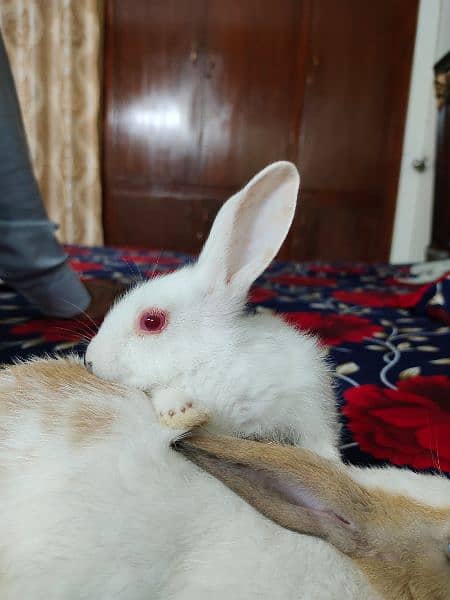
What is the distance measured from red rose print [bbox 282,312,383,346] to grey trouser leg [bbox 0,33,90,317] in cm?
50

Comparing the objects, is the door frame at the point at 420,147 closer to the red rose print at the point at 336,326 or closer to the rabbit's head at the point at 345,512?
the red rose print at the point at 336,326

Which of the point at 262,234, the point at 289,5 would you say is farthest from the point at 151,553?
the point at 289,5

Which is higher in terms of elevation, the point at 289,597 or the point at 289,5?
the point at 289,5

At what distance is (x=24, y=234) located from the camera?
1.15m

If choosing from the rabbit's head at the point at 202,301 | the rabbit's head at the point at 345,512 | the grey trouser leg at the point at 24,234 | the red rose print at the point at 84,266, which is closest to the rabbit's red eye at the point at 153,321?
the rabbit's head at the point at 202,301

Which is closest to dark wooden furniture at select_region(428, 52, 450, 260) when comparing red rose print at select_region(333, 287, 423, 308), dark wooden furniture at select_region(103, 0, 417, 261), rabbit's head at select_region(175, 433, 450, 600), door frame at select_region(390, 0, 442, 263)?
door frame at select_region(390, 0, 442, 263)

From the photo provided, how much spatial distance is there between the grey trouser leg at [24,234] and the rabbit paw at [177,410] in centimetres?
64

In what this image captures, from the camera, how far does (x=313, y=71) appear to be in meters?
3.53

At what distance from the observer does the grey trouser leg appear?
1.07 m

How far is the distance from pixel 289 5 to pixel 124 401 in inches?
142

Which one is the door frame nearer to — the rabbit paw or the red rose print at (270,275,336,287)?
the red rose print at (270,275,336,287)

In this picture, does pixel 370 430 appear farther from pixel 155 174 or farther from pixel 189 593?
pixel 155 174

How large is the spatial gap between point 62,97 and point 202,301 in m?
3.31

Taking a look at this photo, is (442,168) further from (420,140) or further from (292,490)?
(292,490)
